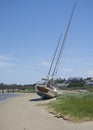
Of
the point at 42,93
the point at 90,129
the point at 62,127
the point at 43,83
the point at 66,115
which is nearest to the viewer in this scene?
the point at 90,129

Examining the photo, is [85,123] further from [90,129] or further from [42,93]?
[42,93]

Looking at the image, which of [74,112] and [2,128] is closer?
[2,128]

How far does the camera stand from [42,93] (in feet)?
158

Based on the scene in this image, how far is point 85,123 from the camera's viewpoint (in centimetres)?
1769

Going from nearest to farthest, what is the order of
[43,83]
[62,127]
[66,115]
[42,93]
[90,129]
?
[90,129]
[62,127]
[66,115]
[42,93]
[43,83]

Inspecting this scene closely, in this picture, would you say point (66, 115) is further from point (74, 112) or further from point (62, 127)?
point (62, 127)

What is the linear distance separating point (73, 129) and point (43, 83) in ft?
120

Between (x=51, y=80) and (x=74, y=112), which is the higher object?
(x=51, y=80)

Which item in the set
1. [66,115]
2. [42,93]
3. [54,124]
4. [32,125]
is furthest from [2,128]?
[42,93]

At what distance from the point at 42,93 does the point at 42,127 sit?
99.4 ft

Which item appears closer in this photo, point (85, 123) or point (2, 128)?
point (85, 123)

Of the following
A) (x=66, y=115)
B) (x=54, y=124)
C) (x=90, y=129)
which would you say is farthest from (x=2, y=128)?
(x=90, y=129)

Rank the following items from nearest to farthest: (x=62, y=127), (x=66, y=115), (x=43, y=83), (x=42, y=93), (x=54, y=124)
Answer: (x=62, y=127)
(x=54, y=124)
(x=66, y=115)
(x=42, y=93)
(x=43, y=83)

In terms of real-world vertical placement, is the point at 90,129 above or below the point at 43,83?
below
